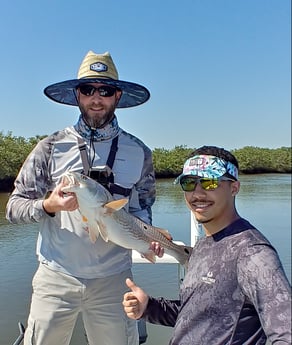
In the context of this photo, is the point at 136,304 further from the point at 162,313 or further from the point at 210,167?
the point at 210,167

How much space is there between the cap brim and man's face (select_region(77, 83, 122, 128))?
0.12ft

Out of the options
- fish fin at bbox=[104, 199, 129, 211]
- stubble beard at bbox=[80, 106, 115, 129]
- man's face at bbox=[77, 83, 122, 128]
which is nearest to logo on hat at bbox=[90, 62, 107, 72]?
man's face at bbox=[77, 83, 122, 128]

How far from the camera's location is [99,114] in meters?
2.61

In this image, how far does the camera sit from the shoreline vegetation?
54.1 ft

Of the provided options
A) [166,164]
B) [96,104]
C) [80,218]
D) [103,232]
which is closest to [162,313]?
[103,232]

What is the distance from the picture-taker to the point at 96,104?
262 cm

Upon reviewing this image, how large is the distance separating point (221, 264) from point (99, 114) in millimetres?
1383

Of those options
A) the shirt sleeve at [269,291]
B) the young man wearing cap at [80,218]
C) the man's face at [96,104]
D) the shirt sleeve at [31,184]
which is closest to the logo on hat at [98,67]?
the young man wearing cap at [80,218]

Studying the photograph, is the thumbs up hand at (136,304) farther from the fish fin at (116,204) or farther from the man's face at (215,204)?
the fish fin at (116,204)

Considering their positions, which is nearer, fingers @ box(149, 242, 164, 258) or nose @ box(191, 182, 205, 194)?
nose @ box(191, 182, 205, 194)

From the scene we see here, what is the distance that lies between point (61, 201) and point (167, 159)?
3012 centimetres

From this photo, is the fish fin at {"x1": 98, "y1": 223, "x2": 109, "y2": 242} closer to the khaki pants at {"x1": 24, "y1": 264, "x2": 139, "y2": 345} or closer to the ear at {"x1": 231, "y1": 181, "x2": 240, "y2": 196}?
the khaki pants at {"x1": 24, "y1": 264, "x2": 139, "y2": 345}

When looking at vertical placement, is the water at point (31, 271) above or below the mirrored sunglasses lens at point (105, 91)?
below

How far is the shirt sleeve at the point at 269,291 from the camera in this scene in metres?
1.27
